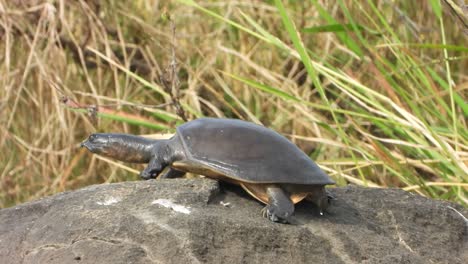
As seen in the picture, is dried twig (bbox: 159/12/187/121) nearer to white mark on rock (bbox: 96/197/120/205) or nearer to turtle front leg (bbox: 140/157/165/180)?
turtle front leg (bbox: 140/157/165/180)

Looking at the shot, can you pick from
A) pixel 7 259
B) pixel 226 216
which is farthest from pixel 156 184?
pixel 7 259

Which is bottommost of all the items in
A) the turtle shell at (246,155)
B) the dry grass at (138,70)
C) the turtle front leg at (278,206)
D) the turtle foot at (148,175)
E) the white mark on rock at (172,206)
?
the dry grass at (138,70)

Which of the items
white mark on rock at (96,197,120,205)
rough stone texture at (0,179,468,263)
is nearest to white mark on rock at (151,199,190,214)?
rough stone texture at (0,179,468,263)

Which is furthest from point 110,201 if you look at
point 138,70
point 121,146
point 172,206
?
point 138,70

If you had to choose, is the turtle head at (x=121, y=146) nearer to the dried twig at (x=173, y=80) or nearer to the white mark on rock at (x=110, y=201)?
the white mark on rock at (x=110, y=201)

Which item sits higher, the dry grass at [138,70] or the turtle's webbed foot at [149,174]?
the turtle's webbed foot at [149,174]

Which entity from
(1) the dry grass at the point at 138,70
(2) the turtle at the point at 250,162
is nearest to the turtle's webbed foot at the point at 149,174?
(2) the turtle at the point at 250,162

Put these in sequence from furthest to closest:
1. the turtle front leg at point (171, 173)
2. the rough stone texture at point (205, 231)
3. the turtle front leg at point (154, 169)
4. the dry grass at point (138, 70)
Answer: the dry grass at point (138, 70)
the turtle front leg at point (171, 173)
the turtle front leg at point (154, 169)
the rough stone texture at point (205, 231)
